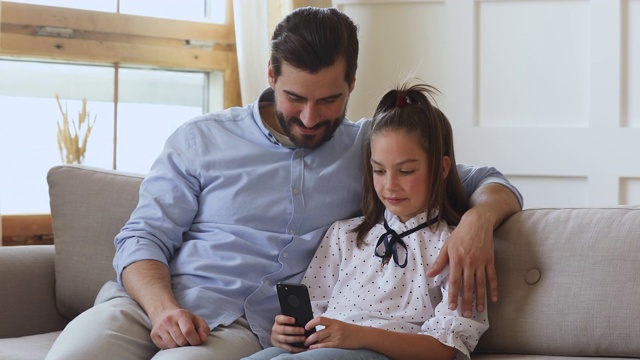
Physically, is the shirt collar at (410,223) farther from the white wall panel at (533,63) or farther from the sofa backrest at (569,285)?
the white wall panel at (533,63)

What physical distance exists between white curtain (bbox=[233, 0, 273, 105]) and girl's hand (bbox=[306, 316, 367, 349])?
165 centimetres

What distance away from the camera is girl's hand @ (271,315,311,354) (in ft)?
5.47

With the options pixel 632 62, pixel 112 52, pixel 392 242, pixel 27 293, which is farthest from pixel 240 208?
pixel 632 62

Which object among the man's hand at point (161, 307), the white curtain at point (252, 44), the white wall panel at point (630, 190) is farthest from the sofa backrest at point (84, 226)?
the white wall panel at point (630, 190)

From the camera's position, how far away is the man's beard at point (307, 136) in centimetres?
196

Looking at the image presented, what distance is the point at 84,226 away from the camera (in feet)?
7.11

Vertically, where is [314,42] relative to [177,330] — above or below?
above

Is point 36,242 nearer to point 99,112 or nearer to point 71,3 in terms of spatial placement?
point 99,112

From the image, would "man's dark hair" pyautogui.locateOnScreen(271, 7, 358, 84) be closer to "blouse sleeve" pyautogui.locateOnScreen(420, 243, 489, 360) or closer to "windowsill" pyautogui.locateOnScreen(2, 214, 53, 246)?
"blouse sleeve" pyautogui.locateOnScreen(420, 243, 489, 360)

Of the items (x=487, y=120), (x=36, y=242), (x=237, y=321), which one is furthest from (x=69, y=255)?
(x=487, y=120)

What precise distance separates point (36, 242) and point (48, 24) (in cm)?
73

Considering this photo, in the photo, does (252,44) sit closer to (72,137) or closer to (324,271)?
(72,137)

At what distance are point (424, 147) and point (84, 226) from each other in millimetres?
876

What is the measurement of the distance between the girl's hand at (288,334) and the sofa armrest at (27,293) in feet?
2.42
